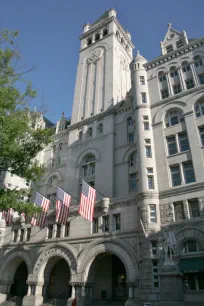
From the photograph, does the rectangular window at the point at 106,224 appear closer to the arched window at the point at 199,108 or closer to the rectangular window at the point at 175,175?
the rectangular window at the point at 175,175

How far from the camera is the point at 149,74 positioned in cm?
3694

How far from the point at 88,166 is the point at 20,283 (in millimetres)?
19588

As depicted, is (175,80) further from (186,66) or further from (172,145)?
(172,145)

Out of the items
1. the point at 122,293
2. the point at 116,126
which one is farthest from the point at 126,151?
the point at 122,293

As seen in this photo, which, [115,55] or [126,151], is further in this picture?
[115,55]

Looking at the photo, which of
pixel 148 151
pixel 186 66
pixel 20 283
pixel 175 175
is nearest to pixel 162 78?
pixel 186 66

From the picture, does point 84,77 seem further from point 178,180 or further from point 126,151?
point 178,180

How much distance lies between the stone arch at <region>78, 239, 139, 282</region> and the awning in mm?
4415

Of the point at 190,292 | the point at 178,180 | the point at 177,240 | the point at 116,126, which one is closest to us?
the point at 190,292

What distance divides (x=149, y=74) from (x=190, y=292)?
27025mm

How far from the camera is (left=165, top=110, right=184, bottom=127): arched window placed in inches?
1237

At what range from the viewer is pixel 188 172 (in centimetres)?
2770

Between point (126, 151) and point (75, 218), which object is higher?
point (126, 151)

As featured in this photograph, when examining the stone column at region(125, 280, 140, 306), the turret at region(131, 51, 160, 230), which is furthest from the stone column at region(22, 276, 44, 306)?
the turret at region(131, 51, 160, 230)
